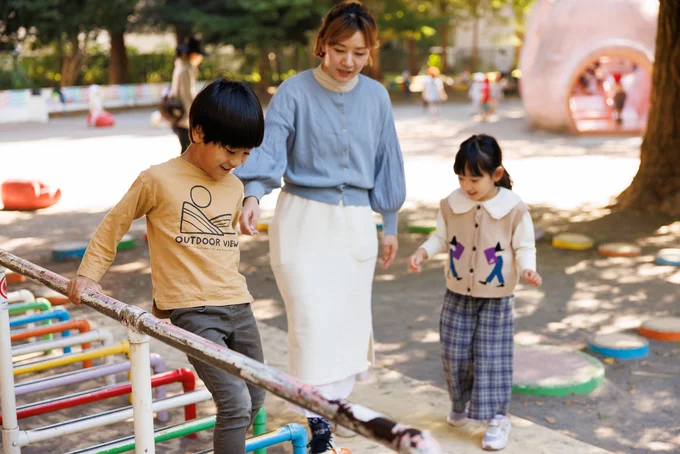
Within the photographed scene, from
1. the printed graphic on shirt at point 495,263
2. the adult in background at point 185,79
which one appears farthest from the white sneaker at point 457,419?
the adult in background at point 185,79

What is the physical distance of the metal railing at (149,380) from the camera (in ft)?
5.00

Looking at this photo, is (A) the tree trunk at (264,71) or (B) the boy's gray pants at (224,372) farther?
(A) the tree trunk at (264,71)

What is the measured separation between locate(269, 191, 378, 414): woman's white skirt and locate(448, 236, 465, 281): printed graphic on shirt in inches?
18.1

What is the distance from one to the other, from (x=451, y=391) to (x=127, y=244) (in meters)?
5.06

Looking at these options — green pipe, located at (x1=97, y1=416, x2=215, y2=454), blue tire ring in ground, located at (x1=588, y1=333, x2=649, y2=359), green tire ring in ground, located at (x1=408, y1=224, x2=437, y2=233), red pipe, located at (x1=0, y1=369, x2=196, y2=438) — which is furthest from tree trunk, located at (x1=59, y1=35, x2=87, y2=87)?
green pipe, located at (x1=97, y1=416, x2=215, y2=454)

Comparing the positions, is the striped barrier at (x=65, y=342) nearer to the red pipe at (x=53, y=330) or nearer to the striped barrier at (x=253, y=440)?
the red pipe at (x=53, y=330)

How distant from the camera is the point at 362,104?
3.88 m

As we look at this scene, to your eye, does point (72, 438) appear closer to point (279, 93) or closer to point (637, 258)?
point (279, 93)

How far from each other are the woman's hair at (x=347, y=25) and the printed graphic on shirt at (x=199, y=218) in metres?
1.06

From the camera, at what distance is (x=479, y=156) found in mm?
3980

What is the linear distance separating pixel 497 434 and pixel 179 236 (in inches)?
75.3

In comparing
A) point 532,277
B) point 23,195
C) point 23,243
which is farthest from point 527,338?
point 23,195

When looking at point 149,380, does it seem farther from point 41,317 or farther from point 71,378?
point 41,317

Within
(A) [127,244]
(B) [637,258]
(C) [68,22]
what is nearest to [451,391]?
(B) [637,258]
